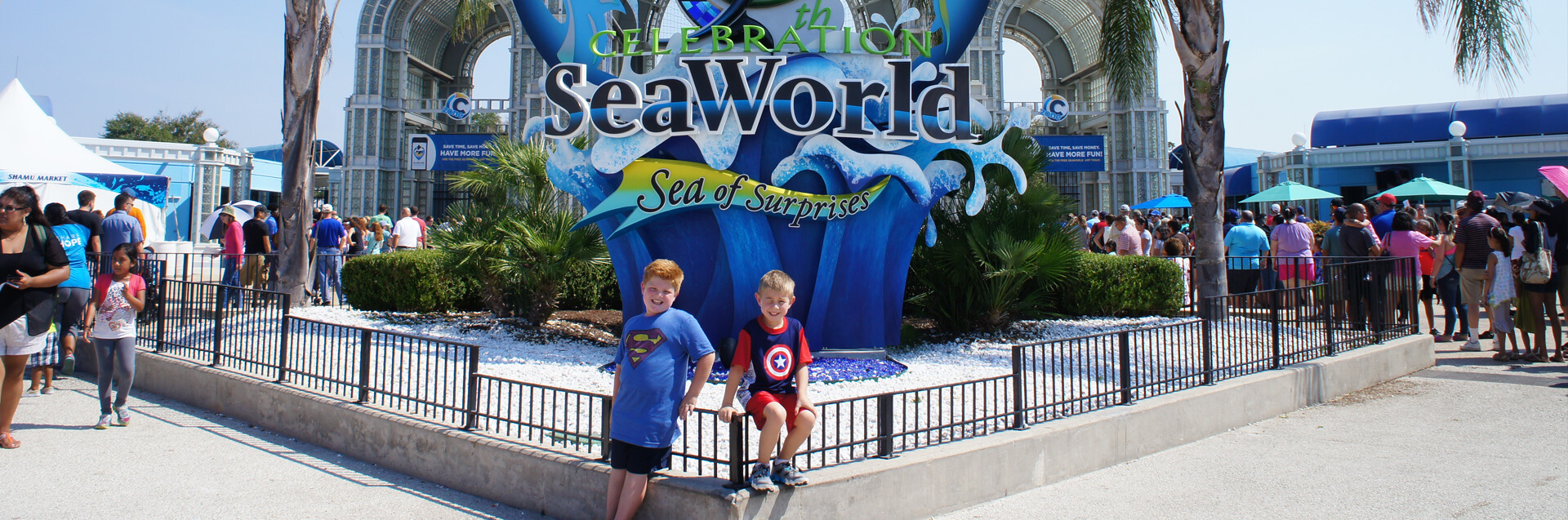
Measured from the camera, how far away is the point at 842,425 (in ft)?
18.7

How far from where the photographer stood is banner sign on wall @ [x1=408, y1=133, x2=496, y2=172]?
2542 cm

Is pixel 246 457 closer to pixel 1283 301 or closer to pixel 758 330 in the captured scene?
pixel 758 330

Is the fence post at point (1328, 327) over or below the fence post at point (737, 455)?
over

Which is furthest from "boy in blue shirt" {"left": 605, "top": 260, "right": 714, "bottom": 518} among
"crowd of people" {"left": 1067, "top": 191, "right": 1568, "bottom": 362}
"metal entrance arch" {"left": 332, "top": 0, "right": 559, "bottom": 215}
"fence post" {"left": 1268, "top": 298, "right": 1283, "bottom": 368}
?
"metal entrance arch" {"left": 332, "top": 0, "right": 559, "bottom": 215}

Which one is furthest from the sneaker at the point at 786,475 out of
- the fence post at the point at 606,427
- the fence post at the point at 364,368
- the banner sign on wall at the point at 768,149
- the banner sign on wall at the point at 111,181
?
the banner sign on wall at the point at 111,181

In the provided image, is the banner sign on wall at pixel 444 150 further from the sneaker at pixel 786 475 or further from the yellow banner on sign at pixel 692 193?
the sneaker at pixel 786 475

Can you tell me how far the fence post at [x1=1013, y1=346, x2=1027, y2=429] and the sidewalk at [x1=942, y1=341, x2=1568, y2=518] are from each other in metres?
0.43

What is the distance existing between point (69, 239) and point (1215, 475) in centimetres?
918

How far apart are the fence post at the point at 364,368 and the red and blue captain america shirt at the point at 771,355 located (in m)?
3.03

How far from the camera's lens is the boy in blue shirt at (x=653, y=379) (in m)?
3.74

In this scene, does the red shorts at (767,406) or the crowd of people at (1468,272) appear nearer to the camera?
the red shorts at (767,406)

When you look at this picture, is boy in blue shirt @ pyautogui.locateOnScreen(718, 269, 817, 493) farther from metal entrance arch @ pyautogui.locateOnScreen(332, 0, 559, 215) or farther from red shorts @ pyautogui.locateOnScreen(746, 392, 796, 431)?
metal entrance arch @ pyautogui.locateOnScreen(332, 0, 559, 215)

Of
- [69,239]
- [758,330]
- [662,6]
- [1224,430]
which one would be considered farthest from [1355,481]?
[662,6]

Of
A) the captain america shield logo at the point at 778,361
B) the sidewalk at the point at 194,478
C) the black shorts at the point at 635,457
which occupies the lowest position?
the sidewalk at the point at 194,478
